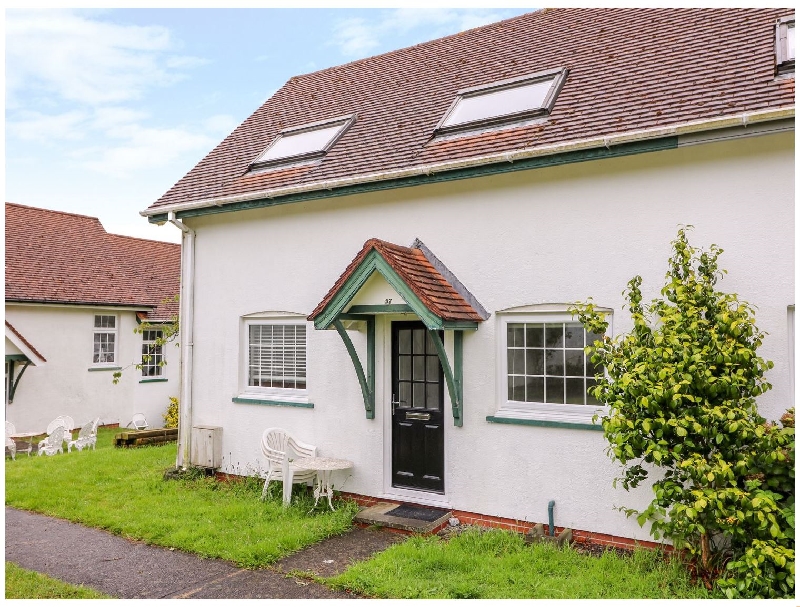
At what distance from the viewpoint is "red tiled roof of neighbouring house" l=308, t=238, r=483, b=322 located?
7.27 m

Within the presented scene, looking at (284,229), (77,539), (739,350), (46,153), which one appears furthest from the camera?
(46,153)

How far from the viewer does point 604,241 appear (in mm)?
7078

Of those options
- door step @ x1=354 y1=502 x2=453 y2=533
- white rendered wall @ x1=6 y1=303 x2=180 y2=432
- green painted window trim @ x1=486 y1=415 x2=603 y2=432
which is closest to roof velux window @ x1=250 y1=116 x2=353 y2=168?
green painted window trim @ x1=486 y1=415 x2=603 y2=432

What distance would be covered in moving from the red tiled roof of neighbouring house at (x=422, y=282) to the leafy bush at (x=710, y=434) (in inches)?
72.9

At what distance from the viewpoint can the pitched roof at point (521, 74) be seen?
7.22 meters

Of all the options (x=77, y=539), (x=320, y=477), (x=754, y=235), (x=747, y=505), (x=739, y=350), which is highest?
(x=754, y=235)

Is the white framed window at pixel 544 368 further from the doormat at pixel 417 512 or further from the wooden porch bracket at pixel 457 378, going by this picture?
the doormat at pixel 417 512

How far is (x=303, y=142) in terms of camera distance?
10695mm

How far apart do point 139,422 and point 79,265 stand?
5.12 meters

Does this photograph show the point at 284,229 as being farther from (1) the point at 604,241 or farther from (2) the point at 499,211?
(1) the point at 604,241

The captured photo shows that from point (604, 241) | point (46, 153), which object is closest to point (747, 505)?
point (604, 241)

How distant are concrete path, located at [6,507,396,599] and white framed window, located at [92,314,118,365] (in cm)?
1093

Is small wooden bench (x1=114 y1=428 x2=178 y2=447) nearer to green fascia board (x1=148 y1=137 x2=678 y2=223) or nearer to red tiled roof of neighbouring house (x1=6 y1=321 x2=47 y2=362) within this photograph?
red tiled roof of neighbouring house (x1=6 y1=321 x2=47 y2=362)

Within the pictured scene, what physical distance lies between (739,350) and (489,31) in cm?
877
